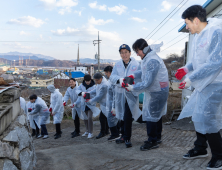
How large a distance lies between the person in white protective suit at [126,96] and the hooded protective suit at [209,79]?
1245 millimetres

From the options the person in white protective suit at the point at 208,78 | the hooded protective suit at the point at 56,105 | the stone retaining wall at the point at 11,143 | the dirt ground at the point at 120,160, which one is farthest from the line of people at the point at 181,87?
the stone retaining wall at the point at 11,143

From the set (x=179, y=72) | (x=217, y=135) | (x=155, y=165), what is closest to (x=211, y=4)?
(x=179, y=72)

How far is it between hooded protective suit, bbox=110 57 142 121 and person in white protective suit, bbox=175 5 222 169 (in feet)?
4.01

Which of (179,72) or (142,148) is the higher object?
(179,72)

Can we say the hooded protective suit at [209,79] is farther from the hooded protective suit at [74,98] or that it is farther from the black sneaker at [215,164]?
the hooded protective suit at [74,98]

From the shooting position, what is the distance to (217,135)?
6.98 feet

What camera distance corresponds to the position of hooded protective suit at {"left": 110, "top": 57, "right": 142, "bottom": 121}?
3322mm

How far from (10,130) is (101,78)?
2.53 meters

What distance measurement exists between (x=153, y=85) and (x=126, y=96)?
65 centimetres

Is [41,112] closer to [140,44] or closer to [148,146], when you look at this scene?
[148,146]

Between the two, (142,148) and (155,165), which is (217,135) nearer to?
(155,165)

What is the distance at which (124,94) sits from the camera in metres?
3.41

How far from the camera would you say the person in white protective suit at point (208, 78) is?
2045mm

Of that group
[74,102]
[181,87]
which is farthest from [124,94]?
[74,102]
